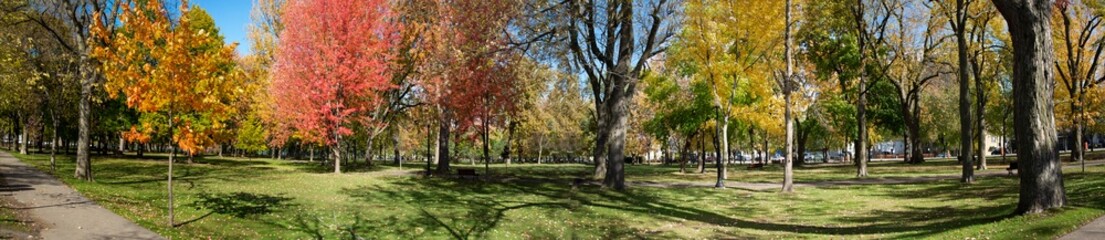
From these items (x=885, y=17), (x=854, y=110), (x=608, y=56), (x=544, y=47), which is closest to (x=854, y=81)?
(x=854, y=110)

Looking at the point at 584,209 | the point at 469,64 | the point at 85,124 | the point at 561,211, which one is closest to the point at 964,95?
the point at 584,209

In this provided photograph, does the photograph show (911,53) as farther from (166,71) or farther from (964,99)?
(166,71)

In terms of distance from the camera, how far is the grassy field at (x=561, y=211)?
13.1 metres

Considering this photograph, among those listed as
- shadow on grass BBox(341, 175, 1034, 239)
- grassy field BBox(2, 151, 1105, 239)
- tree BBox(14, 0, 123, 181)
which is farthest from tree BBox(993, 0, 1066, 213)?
tree BBox(14, 0, 123, 181)

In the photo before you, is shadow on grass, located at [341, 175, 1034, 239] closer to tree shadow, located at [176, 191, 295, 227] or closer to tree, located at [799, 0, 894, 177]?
tree shadow, located at [176, 191, 295, 227]

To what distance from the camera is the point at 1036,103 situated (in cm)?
1202

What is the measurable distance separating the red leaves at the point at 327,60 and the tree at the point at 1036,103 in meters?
24.0

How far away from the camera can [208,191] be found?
18.7 m

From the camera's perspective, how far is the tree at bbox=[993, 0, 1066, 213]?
11.9 meters

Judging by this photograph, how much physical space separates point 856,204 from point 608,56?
10.7 m

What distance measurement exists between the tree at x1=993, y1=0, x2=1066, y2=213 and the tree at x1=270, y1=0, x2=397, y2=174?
23872mm

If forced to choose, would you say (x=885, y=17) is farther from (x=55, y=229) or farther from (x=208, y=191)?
(x=55, y=229)

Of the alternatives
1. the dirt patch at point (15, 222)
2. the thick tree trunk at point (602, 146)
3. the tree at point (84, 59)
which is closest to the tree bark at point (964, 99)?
the thick tree trunk at point (602, 146)

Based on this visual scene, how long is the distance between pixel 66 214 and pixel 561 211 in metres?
11.4
